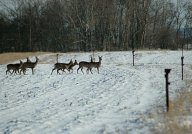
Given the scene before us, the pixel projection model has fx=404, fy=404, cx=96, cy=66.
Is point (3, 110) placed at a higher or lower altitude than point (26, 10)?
lower

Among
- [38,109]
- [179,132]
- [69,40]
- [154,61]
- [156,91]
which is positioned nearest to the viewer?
[179,132]

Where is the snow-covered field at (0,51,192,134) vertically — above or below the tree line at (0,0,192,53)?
below

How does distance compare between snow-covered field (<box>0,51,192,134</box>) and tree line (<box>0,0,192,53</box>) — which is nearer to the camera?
snow-covered field (<box>0,51,192,134</box>)

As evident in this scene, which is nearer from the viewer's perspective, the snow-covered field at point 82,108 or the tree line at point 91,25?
the snow-covered field at point 82,108

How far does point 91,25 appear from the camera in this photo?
71312 mm

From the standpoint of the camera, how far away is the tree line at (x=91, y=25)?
7238cm

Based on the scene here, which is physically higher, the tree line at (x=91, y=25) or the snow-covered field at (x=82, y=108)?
the tree line at (x=91, y=25)

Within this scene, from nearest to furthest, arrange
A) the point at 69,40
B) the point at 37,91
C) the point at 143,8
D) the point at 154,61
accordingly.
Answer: the point at 37,91
the point at 154,61
the point at 143,8
the point at 69,40

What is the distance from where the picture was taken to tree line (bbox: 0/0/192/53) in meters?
72.4

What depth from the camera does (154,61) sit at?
149ft

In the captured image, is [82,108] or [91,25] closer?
[82,108]

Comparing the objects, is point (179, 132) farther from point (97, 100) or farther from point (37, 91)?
point (37, 91)

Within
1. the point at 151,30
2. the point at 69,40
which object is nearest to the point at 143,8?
the point at 151,30

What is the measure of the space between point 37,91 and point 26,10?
6336 cm
